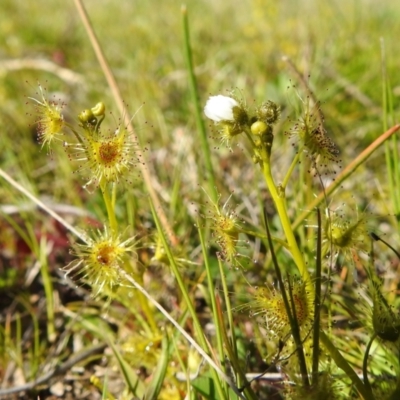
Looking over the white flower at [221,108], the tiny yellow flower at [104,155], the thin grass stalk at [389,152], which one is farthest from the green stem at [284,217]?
the thin grass stalk at [389,152]

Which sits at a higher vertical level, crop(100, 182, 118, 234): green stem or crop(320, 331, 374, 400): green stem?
crop(100, 182, 118, 234): green stem

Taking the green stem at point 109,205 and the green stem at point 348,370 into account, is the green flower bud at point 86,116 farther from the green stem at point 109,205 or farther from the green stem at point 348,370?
the green stem at point 348,370

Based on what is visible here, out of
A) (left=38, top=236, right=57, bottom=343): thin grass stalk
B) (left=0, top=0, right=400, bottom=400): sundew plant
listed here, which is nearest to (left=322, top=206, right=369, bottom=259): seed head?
(left=0, top=0, right=400, bottom=400): sundew plant

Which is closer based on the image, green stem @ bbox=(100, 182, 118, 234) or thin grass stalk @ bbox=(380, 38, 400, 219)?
green stem @ bbox=(100, 182, 118, 234)

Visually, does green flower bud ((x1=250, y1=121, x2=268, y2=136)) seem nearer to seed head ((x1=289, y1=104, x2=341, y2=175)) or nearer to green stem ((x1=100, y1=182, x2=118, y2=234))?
seed head ((x1=289, y1=104, x2=341, y2=175))

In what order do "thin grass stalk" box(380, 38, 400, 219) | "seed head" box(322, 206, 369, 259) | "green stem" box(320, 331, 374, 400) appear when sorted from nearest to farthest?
"green stem" box(320, 331, 374, 400), "seed head" box(322, 206, 369, 259), "thin grass stalk" box(380, 38, 400, 219)

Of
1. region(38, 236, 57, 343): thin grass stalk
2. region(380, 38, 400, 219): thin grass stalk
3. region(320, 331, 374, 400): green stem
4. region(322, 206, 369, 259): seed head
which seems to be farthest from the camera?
region(38, 236, 57, 343): thin grass stalk

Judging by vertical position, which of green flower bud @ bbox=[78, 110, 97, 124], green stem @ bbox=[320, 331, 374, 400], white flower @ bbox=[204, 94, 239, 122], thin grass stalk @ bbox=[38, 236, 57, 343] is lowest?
thin grass stalk @ bbox=[38, 236, 57, 343]

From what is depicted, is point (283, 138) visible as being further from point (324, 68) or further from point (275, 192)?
point (275, 192)

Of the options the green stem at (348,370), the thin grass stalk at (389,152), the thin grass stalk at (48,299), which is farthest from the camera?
the thin grass stalk at (48,299)

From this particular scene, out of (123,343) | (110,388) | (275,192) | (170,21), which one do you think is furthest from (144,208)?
(170,21)
